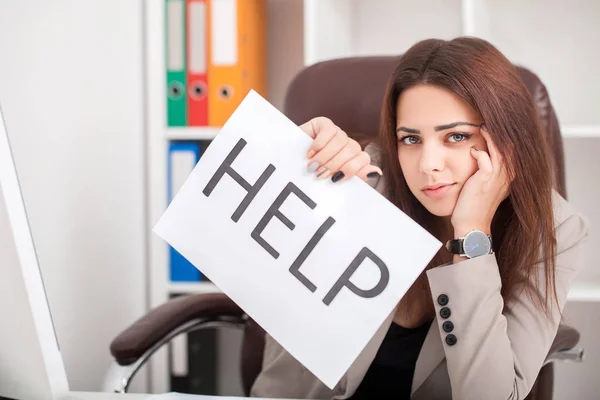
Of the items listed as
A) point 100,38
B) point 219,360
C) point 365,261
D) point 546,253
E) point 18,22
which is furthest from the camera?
point 219,360

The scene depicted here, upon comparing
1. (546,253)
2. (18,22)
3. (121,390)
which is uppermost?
(18,22)

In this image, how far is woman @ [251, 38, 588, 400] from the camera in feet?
2.48

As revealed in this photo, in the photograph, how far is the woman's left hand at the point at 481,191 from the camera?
779 mm

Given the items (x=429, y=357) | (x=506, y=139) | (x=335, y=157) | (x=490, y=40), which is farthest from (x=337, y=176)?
(x=490, y=40)

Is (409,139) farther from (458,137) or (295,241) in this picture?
(295,241)

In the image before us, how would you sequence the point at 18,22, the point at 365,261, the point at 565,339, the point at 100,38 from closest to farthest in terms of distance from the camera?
the point at 365,261 → the point at 565,339 → the point at 18,22 → the point at 100,38

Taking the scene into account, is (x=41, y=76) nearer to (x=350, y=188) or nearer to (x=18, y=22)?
(x=18, y=22)

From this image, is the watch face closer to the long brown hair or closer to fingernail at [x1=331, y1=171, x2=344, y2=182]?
the long brown hair

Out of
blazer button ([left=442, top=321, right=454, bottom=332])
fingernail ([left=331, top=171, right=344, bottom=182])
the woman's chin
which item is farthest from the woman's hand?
blazer button ([left=442, top=321, right=454, bottom=332])

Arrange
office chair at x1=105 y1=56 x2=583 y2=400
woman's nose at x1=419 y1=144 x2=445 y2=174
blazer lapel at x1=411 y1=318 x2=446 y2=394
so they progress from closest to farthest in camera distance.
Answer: woman's nose at x1=419 y1=144 x2=445 y2=174, blazer lapel at x1=411 y1=318 x2=446 y2=394, office chair at x1=105 y1=56 x2=583 y2=400

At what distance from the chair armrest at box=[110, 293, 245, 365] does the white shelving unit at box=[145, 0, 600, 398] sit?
1.50 ft

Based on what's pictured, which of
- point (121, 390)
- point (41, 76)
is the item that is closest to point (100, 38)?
point (41, 76)

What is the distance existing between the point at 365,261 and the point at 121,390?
0.49 m

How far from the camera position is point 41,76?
1238 mm
